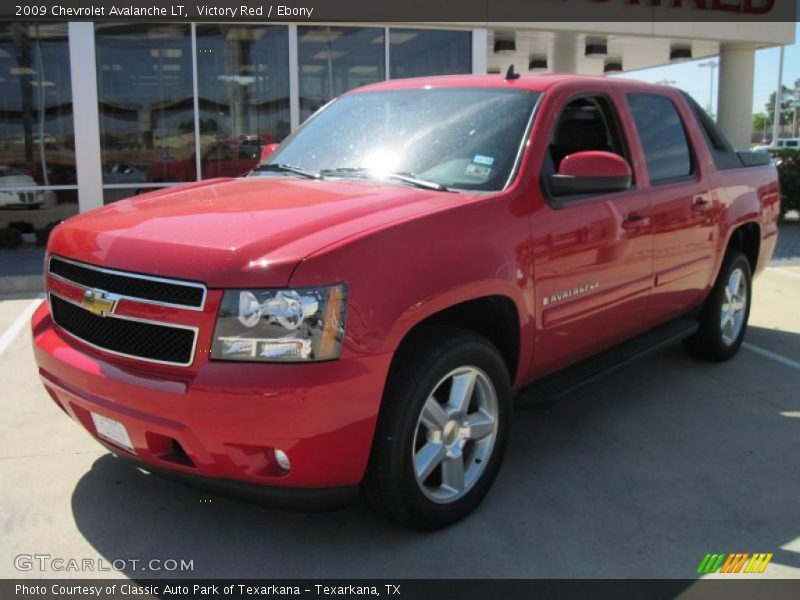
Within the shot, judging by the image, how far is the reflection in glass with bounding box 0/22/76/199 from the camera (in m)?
11.6

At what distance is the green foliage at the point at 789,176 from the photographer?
13094 mm

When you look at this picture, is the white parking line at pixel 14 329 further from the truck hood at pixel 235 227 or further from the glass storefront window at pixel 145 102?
the glass storefront window at pixel 145 102

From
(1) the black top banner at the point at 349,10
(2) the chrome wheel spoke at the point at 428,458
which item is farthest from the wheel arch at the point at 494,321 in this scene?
(1) the black top banner at the point at 349,10

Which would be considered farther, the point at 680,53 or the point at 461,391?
the point at 680,53

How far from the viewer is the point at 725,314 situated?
5.53 metres

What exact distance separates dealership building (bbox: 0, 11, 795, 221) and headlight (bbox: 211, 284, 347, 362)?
10.1 meters

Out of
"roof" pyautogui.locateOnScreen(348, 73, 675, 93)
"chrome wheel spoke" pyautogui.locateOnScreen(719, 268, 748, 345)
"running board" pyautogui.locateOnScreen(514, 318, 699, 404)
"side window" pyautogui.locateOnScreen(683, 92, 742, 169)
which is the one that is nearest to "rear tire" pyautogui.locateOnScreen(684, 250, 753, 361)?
"chrome wheel spoke" pyautogui.locateOnScreen(719, 268, 748, 345)

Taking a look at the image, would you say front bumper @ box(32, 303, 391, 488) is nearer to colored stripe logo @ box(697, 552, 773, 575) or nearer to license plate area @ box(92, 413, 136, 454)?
license plate area @ box(92, 413, 136, 454)

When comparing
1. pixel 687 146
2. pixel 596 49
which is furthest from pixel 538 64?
pixel 687 146

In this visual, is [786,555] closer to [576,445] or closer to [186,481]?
[576,445]

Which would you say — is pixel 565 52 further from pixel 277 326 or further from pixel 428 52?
pixel 277 326

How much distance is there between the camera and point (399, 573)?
9.59ft

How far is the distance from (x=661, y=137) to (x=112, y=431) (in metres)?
3.58

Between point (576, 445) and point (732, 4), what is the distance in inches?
568
